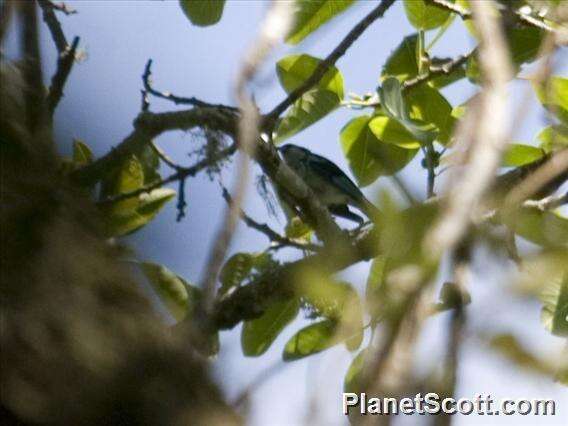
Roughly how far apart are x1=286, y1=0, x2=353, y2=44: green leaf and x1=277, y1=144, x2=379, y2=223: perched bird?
9.91 ft

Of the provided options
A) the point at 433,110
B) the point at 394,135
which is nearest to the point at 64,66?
the point at 394,135

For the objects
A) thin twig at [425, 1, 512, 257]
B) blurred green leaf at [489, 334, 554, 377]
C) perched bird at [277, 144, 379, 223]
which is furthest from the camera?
perched bird at [277, 144, 379, 223]

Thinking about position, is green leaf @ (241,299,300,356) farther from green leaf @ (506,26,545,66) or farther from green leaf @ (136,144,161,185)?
green leaf @ (506,26,545,66)

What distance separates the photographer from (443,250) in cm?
74

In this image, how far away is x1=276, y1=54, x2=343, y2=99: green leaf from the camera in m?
Answer: 3.01

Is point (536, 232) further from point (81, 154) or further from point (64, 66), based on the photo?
point (64, 66)

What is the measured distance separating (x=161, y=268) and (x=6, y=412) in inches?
12.0

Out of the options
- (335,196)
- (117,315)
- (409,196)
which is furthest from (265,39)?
(335,196)

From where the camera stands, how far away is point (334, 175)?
636 cm

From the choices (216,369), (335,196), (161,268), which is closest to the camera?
(216,369)

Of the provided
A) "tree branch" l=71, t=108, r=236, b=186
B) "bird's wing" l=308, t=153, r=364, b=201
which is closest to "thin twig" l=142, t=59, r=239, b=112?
"tree branch" l=71, t=108, r=236, b=186

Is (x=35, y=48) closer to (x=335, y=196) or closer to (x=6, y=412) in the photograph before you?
(x=6, y=412)

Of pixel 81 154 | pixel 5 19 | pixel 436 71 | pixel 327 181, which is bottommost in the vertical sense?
pixel 327 181

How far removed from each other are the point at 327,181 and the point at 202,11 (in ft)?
12.2
